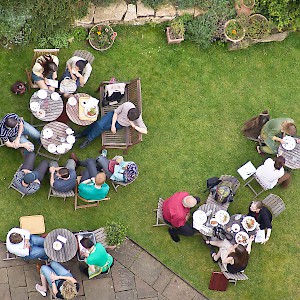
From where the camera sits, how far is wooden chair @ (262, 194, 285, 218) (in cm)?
1107

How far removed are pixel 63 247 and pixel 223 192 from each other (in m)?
3.35

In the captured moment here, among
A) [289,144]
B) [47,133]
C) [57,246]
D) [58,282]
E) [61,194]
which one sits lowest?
[58,282]

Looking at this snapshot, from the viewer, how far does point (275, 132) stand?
36.3 feet

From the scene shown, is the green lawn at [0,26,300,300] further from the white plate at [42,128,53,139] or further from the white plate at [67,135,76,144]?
the white plate at [42,128,53,139]

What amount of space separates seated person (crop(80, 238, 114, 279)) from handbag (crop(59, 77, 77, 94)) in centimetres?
301

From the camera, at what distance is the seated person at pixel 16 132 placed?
9906mm

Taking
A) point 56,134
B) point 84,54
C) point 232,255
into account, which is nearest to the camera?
point 232,255

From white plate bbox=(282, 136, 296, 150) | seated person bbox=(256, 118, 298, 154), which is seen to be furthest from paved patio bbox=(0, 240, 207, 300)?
white plate bbox=(282, 136, 296, 150)

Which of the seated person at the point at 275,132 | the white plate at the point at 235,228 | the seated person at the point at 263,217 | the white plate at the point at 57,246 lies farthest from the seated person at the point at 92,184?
the seated person at the point at 275,132

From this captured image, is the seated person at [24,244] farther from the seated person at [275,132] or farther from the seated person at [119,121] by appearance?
the seated person at [275,132]

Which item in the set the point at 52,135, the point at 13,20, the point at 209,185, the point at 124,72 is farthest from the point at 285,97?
the point at 13,20

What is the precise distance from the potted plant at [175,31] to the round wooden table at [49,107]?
3022 millimetres

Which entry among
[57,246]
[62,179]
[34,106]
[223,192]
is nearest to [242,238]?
[223,192]

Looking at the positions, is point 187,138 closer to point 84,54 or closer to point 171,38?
point 171,38
